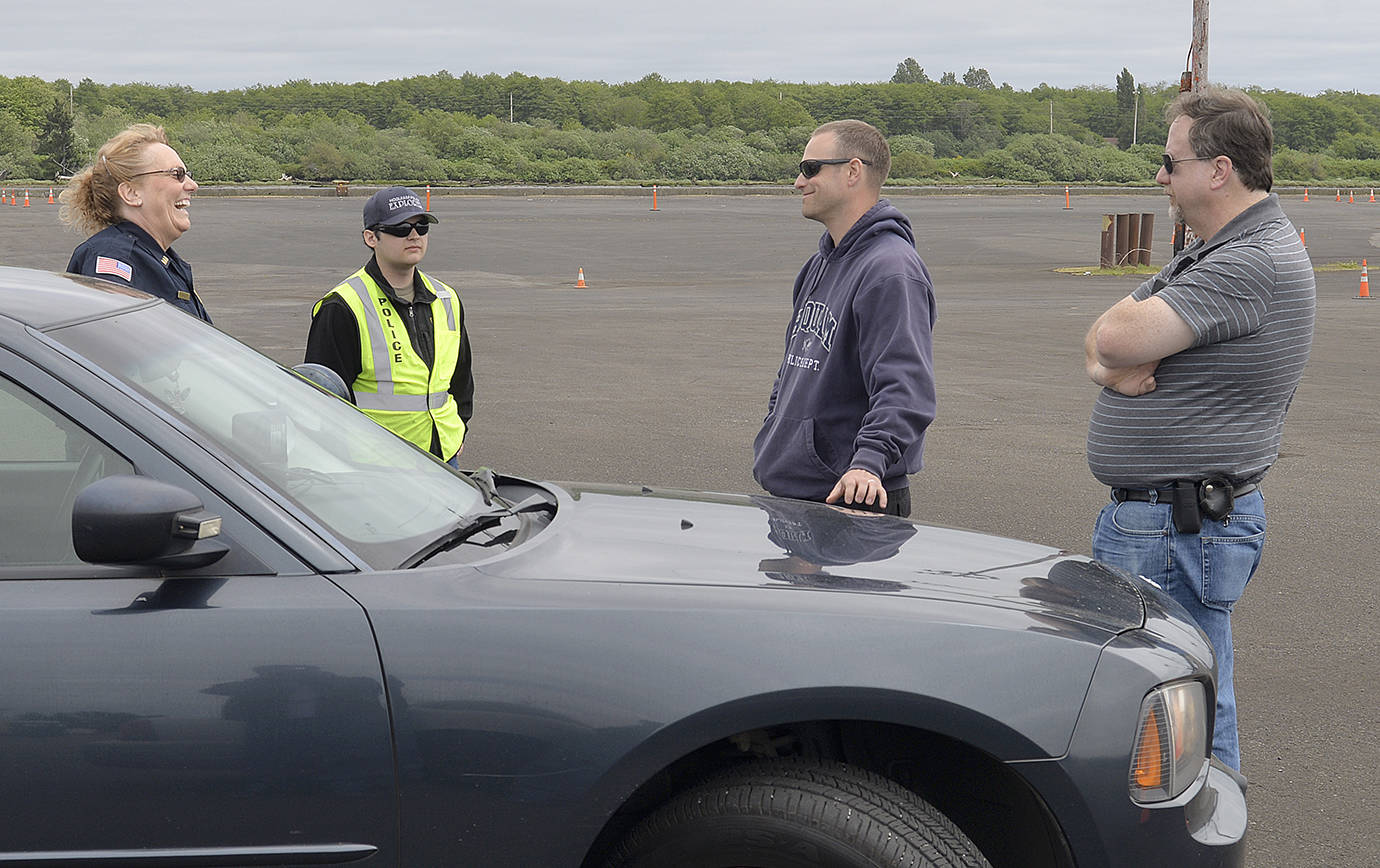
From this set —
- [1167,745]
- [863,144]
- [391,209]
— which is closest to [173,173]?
[391,209]

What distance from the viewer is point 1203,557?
3.56 m

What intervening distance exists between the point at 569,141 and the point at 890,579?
9105 cm

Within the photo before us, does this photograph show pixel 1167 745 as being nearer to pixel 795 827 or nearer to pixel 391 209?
pixel 795 827

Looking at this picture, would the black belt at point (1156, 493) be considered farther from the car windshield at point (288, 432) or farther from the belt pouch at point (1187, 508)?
the car windshield at point (288, 432)

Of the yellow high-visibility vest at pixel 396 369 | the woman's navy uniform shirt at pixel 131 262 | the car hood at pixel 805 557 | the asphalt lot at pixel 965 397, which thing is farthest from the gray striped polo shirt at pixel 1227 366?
the woman's navy uniform shirt at pixel 131 262

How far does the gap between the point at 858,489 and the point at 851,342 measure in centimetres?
59

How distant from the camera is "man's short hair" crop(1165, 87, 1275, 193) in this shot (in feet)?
11.3

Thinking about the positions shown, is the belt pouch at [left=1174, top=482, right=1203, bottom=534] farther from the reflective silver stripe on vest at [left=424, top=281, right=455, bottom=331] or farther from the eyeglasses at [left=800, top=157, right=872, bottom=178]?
the reflective silver stripe on vest at [left=424, top=281, right=455, bottom=331]

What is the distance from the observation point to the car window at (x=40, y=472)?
2.36 meters

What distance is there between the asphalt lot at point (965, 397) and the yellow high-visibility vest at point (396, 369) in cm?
296

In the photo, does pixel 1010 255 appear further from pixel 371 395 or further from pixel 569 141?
pixel 569 141

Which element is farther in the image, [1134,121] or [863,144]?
[1134,121]

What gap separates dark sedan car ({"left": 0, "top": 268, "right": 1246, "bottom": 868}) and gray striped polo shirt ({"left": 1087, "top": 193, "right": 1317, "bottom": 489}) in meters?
1.06

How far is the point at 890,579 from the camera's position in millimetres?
2607
